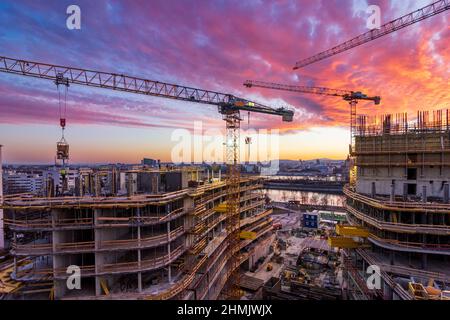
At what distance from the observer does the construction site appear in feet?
60.0

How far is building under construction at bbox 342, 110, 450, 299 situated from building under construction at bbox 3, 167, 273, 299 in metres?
15.4

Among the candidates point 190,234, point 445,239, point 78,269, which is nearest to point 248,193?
point 190,234

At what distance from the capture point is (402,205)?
20.9m

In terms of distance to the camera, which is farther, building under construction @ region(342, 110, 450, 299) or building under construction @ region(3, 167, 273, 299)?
building under construction @ region(342, 110, 450, 299)

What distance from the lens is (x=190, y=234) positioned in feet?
80.2

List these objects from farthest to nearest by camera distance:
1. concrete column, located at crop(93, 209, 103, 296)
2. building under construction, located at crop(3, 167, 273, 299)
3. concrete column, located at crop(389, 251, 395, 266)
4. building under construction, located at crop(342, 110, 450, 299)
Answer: concrete column, located at crop(389, 251, 395, 266), building under construction, located at crop(342, 110, 450, 299), concrete column, located at crop(93, 209, 103, 296), building under construction, located at crop(3, 167, 273, 299)

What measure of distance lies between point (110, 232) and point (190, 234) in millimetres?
7422

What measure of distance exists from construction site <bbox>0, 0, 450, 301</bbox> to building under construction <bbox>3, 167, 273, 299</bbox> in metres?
0.09

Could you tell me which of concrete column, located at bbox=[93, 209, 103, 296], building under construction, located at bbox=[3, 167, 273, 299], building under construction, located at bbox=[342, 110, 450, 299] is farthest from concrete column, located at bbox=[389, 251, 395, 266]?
concrete column, located at bbox=[93, 209, 103, 296]

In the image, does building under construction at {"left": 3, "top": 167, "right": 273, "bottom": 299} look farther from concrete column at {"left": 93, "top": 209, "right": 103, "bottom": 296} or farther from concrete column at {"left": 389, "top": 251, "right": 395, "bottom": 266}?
concrete column at {"left": 389, "top": 251, "right": 395, "bottom": 266}

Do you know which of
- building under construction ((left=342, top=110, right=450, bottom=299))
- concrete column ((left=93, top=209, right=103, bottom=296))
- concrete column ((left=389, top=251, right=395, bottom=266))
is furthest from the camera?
concrete column ((left=389, top=251, right=395, bottom=266))

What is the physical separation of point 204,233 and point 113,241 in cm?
1073

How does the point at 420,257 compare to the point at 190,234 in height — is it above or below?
Answer: below
